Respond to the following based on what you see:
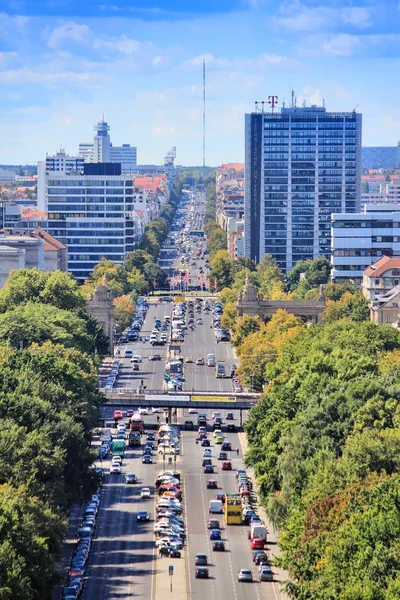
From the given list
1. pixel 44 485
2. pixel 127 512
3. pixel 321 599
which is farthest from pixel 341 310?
pixel 321 599

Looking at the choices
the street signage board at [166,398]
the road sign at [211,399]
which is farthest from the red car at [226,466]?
the road sign at [211,399]

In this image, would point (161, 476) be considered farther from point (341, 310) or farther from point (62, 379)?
point (341, 310)

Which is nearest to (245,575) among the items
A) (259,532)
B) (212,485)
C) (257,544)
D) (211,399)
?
(257,544)

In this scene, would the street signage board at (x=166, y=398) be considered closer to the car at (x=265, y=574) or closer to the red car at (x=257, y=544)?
the red car at (x=257, y=544)

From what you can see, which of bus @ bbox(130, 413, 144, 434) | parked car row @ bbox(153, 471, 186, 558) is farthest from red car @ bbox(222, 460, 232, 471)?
bus @ bbox(130, 413, 144, 434)

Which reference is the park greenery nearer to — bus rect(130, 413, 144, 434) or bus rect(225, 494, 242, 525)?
bus rect(130, 413, 144, 434)

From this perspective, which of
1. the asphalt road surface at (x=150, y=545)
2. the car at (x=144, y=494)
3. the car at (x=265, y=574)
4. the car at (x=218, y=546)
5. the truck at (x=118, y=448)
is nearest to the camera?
the asphalt road surface at (x=150, y=545)
